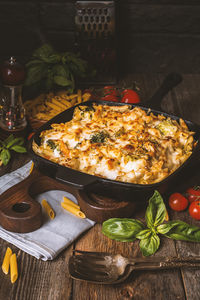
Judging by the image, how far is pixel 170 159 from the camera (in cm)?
253

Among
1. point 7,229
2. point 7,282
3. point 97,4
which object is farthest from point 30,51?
point 7,282

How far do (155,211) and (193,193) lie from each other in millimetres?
521

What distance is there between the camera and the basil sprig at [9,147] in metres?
2.92

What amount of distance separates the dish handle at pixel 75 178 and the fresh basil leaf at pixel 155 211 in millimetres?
340

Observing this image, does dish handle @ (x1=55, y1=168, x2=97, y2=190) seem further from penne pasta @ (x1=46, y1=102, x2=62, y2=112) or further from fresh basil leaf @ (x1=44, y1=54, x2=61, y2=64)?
fresh basil leaf @ (x1=44, y1=54, x2=61, y2=64)

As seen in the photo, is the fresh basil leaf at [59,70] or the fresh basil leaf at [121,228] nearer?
the fresh basil leaf at [121,228]

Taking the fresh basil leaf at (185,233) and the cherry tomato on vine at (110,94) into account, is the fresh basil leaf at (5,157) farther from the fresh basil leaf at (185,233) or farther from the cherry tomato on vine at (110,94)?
the fresh basil leaf at (185,233)

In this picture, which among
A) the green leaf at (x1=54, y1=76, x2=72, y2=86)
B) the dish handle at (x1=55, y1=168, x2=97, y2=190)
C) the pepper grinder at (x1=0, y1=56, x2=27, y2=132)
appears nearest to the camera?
the dish handle at (x1=55, y1=168, x2=97, y2=190)

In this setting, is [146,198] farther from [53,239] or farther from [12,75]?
[12,75]

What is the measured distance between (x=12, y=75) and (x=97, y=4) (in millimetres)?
1510

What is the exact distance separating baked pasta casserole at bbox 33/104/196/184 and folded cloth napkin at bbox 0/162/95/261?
1.00ft

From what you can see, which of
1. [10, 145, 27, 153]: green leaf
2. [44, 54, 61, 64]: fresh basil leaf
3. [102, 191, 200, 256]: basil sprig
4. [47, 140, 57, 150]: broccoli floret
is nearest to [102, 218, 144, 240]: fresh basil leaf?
[102, 191, 200, 256]: basil sprig

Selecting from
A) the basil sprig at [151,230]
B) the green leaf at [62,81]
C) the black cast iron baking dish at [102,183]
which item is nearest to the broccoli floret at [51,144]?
the black cast iron baking dish at [102,183]

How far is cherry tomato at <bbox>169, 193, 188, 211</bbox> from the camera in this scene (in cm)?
254
